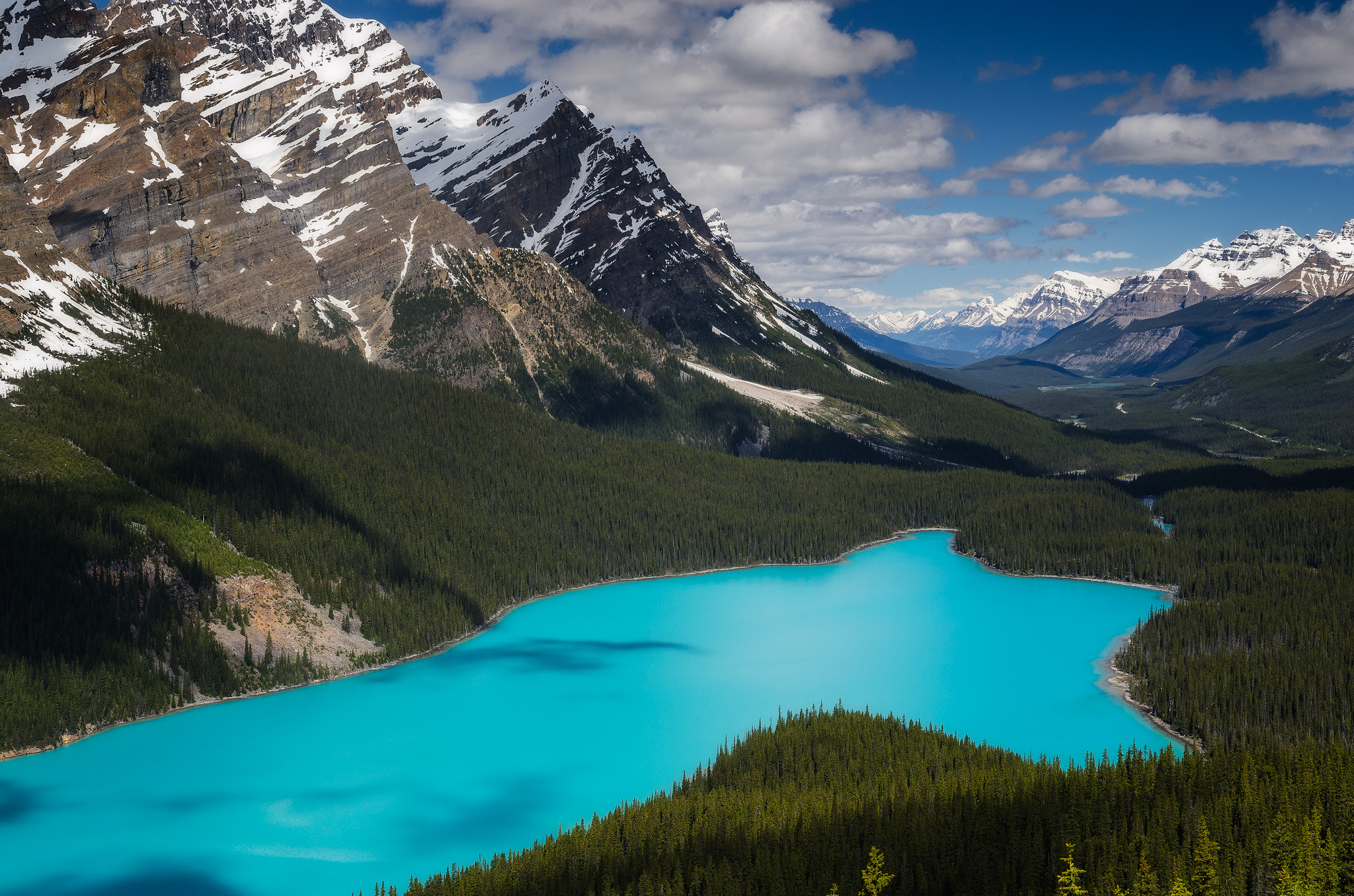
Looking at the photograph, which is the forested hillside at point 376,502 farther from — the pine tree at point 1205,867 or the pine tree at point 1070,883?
the pine tree at point 1205,867

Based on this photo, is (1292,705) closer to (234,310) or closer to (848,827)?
(848,827)

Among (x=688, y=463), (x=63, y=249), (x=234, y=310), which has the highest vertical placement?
(x=234, y=310)

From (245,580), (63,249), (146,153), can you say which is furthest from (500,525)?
(146,153)

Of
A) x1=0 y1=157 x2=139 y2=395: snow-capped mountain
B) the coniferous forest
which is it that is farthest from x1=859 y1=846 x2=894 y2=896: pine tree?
x1=0 y1=157 x2=139 y2=395: snow-capped mountain

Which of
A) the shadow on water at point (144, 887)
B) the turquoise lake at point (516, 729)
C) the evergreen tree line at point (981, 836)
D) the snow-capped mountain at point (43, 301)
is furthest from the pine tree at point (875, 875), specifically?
the snow-capped mountain at point (43, 301)

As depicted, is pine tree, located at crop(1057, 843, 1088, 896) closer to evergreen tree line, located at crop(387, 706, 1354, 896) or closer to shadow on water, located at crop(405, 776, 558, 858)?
evergreen tree line, located at crop(387, 706, 1354, 896)

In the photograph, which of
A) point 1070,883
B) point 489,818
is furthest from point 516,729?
point 1070,883
